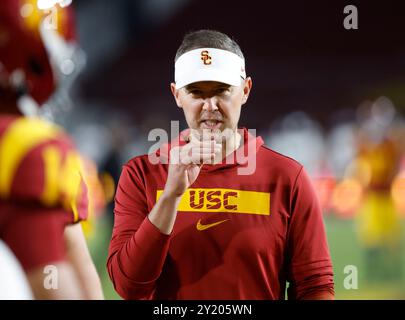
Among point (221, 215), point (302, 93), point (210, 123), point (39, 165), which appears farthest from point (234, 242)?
point (302, 93)

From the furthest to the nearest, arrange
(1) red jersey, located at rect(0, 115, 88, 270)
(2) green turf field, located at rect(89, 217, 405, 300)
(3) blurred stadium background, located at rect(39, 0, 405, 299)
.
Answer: (3) blurred stadium background, located at rect(39, 0, 405, 299) → (2) green turf field, located at rect(89, 217, 405, 300) → (1) red jersey, located at rect(0, 115, 88, 270)

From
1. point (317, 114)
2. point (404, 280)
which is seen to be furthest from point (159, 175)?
point (317, 114)

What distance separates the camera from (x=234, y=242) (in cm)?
142

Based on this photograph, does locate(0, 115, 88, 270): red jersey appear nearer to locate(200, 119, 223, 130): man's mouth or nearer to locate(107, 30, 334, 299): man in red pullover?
locate(107, 30, 334, 299): man in red pullover

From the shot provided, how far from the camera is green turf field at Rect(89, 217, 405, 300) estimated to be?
10.9 ft

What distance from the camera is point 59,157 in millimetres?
1023

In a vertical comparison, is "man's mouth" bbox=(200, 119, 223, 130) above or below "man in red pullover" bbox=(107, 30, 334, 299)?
above

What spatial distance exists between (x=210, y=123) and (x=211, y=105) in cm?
4

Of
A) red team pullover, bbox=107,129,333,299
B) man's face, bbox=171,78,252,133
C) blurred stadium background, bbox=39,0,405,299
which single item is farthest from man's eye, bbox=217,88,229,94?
blurred stadium background, bbox=39,0,405,299

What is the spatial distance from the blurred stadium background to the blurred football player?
2.61m

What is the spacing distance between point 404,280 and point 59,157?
138 inches

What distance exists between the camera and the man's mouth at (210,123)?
145 cm

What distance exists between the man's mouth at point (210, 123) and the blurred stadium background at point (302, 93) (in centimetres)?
236

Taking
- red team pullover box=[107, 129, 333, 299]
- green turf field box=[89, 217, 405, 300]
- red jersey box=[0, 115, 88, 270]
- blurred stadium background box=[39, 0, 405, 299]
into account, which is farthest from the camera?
blurred stadium background box=[39, 0, 405, 299]
